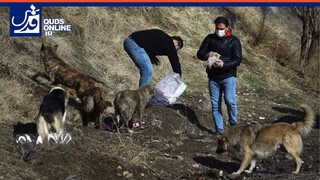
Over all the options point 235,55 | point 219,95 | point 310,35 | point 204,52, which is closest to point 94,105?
point 204,52

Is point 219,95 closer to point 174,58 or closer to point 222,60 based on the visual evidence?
point 222,60

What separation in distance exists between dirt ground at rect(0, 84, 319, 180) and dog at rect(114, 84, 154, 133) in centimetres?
34

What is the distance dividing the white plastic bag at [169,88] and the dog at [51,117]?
3.39 metres

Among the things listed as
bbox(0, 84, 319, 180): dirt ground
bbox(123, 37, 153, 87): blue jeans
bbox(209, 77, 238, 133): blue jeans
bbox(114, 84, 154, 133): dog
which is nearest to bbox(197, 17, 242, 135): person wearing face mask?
bbox(209, 77, 238, 133): blue jeans

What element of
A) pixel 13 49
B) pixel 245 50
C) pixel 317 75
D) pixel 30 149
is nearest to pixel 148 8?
pixel 245 50

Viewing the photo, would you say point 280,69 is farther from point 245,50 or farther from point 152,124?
point 152,124

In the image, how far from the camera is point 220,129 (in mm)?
10828

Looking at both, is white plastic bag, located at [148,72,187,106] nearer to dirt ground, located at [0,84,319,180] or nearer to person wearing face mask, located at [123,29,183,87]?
dirt ground, located at [0,84,319,180]

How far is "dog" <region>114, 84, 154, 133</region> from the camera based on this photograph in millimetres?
9930

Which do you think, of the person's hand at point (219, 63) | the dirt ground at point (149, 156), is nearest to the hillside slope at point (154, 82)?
the dirt ground at point (149, 156)

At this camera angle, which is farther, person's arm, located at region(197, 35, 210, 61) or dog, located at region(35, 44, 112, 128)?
person's arm, located at region(197, 35, 210, 61)

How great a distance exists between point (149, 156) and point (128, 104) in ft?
5.04

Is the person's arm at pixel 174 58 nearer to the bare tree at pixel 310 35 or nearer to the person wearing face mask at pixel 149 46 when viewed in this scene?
the person wearing face mask at pixel 149 46

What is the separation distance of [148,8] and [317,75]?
659 centimetres
